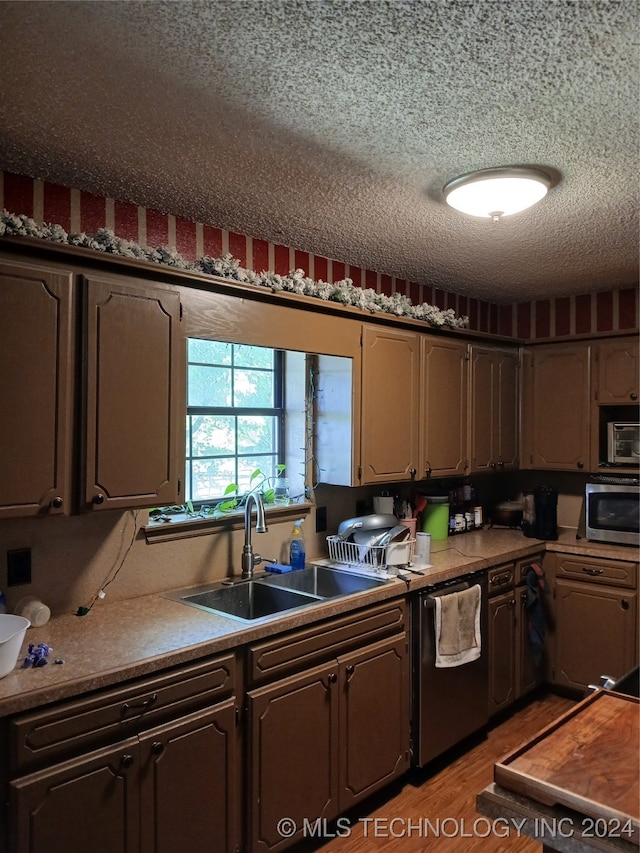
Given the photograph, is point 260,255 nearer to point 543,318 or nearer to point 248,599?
point 248,599

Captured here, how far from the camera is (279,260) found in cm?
311

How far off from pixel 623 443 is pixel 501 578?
1.24 metres

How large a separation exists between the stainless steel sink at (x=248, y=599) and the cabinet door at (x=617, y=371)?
245 centimetres

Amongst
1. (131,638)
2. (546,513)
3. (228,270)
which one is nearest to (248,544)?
(131,638)

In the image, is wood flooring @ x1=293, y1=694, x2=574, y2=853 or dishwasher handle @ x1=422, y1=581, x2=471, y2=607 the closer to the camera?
wood flooring @ x1=293, y1=694, x2=574, y2=853

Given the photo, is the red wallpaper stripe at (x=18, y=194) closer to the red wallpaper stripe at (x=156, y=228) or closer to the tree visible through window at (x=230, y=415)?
the red wallpaper stripe at (x=156, y=228)

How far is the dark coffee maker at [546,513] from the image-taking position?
12.5 feet

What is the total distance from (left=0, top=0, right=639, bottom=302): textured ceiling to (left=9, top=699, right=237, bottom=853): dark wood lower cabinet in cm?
184

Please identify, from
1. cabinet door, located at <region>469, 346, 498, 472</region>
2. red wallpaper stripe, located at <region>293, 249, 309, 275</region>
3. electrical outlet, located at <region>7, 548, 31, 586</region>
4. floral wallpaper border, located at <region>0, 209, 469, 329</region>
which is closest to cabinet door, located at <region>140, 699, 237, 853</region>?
electrical outlet, located at <region>7, 548, 31, 586</region>

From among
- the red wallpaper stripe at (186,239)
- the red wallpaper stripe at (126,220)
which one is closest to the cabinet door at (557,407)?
the red wallpaper stripe at (186,239)

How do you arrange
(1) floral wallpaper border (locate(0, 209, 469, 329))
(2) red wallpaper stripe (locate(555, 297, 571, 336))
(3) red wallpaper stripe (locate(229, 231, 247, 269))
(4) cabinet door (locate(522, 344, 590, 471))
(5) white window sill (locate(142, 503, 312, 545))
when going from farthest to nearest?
(2) red wallpaper stripe (locate(555, 297, 571, 336)) < (4) cabinet door (locate(522, 344, 590, 471)) < (3) red wallpaper stripe (locate(229, 231, 247, 269)) < (5) white window sill (locate(142, 503, 312, 545)) < (1) floral wallpaper border (locate(0, 209, 469, 329))

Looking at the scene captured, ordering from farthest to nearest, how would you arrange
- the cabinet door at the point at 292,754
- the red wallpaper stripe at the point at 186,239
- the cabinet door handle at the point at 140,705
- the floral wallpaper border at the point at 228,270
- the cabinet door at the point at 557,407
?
the cabinet door at the point at 557,407 < the red wallpaper stripe at the point at 186,239 < the cabinet door at the point at 292,754 < the floral wallpaper border at the point at 228,270 < the cabinet door handle at the point at 140,705

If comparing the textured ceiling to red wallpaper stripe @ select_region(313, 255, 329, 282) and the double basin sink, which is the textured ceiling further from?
the double basin sink

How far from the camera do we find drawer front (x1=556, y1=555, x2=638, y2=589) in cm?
346
